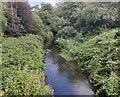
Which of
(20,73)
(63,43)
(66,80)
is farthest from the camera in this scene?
(63,43)

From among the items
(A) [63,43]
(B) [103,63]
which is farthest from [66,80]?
(A) [63,43]

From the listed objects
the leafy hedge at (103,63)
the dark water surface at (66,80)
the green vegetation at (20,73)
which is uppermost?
the green vegetation at (20,73)

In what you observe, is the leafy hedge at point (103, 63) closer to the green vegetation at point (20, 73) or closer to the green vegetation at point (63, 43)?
the green vegetation at point (63, 43)

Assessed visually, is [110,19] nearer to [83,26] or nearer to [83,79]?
[83,26]

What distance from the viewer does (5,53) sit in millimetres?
11680

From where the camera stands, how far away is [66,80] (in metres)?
12.8

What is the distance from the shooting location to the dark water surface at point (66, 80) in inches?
441

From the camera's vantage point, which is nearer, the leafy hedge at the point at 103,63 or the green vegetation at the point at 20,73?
the green vegetation at the point at 20,73

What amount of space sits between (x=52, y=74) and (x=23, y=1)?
29.7ft

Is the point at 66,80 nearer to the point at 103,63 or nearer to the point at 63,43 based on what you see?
the point at 103,63

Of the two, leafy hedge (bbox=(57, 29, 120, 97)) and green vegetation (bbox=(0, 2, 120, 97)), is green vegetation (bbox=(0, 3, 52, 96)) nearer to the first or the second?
green vegetation (bbox=(0, 2, 120, 97))

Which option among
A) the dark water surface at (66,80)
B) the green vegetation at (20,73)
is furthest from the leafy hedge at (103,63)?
the green vegetation at (20,73)

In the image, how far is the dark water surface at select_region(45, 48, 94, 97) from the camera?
1121 cm

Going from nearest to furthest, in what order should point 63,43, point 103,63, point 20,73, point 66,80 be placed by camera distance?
point 20,73 < point 103,63 < point 66,80 < point 63,43
